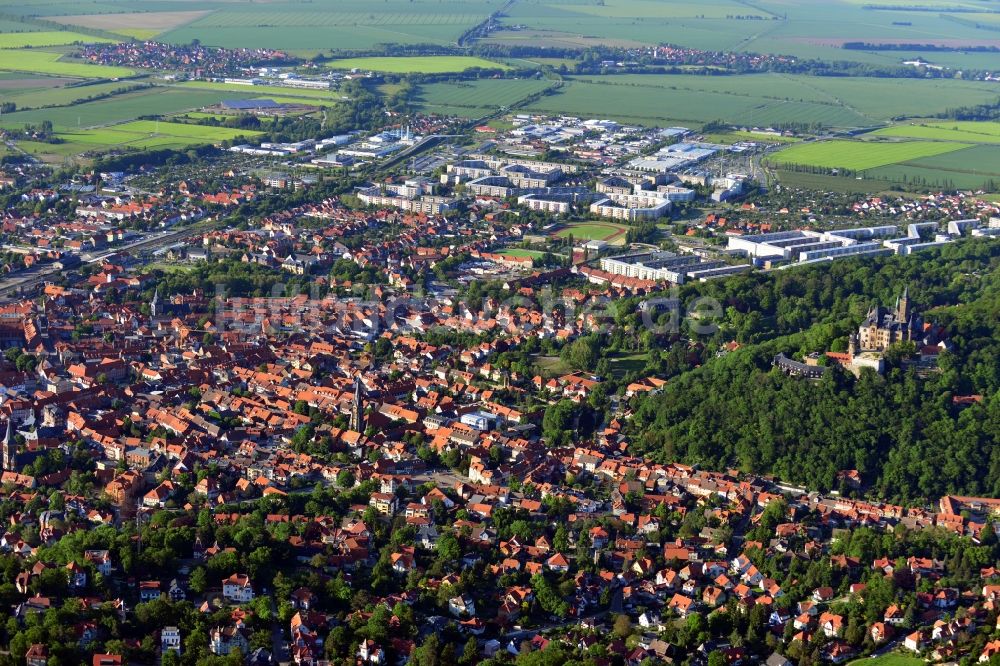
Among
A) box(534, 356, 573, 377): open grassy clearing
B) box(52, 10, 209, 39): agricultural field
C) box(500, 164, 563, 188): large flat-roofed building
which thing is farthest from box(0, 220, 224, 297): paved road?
box(52, 10, 209, 39): agricultural field

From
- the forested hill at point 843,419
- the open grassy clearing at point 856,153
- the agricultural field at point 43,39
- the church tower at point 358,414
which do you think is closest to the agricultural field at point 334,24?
the agricultural field at point 43,39

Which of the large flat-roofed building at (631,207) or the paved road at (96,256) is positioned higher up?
the large flat-roofed building at (631,207)

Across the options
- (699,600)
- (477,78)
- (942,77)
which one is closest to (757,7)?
(942,77)

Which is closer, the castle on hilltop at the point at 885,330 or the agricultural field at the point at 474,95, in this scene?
the castle on hilltop at the point at 885,330

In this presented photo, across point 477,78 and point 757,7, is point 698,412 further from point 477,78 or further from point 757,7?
point 757,7

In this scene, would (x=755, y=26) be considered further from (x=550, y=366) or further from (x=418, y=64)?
(x=550, y=366)

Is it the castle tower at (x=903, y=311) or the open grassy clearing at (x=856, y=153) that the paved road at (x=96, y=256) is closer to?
the castle tower at (x=903, y=311)
